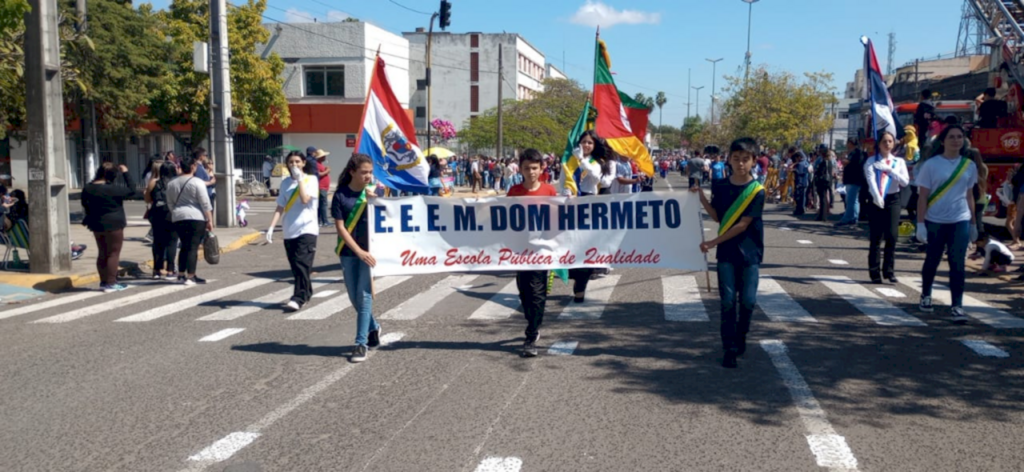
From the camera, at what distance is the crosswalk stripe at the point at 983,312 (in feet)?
28.5

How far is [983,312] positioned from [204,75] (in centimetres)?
3269

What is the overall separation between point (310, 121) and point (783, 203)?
77.7ft

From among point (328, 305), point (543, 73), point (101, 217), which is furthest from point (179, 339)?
point (543, 73)

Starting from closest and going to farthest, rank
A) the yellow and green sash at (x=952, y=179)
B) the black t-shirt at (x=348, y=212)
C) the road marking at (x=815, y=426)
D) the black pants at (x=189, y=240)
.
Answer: the road marking at (x=815, y=426) < the black t-shirt at (x=348, y=212) < the yellow and green sash at (x=952, y=179) < the black pants at (x=189, y=240)

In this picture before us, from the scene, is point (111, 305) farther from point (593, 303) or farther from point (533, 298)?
point (533, 298)

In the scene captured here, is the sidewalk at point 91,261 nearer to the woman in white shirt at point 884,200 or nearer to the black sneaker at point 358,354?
the black sneaker at point 358,354

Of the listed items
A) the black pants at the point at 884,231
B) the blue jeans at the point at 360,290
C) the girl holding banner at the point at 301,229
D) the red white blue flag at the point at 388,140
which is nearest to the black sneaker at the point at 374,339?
the blue jeans at the point at 360,290

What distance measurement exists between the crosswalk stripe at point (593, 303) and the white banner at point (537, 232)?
1478 mm

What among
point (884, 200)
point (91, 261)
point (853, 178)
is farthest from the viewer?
point (853, 178)

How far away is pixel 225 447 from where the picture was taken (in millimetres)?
5207

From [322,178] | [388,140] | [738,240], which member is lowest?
[738,240]

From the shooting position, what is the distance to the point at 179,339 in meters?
8.36

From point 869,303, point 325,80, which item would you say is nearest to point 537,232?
point 869,303

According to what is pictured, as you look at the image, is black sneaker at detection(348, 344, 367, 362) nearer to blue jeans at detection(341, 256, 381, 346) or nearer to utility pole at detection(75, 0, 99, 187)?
blue jeans at detection(341, 256, 381, 346)
